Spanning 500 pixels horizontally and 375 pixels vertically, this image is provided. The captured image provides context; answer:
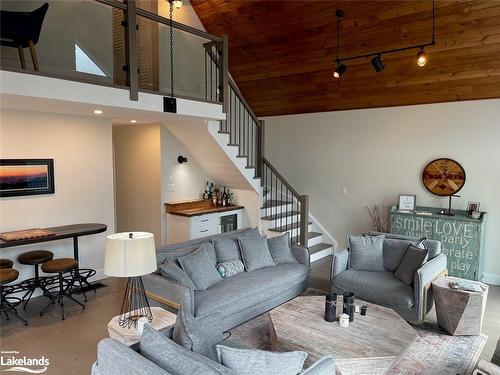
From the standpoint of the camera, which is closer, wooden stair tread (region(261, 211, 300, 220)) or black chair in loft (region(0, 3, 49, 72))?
black chair in loft (region(0, 3, 49, 72))

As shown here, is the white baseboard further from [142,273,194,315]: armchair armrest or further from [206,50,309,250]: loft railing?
[142,273,194,315]: armchair armrest

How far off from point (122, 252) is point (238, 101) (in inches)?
176

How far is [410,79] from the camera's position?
5441 millimetres

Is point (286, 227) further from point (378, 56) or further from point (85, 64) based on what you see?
point (85, 64)

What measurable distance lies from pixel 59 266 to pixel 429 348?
13.3 ft

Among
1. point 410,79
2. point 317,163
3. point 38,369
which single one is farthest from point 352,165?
point 38,369

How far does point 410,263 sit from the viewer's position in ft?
13.8

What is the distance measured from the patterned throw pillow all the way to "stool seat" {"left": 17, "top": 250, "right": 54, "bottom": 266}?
214 centimetres

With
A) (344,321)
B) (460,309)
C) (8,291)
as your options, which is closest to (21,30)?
Answer: (8,291)

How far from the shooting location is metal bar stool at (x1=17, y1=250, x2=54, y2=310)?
443 cm

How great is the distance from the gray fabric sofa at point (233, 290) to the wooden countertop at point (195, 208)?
1522mm

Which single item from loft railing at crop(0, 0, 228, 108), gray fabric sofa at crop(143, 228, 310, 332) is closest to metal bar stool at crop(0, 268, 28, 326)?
gray fabric sofa at crop(143, 228, 310, 332)

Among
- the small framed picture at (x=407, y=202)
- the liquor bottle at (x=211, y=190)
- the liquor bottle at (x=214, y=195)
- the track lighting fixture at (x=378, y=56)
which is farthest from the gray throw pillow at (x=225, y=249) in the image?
the small framed picture at (x=407, y=202)

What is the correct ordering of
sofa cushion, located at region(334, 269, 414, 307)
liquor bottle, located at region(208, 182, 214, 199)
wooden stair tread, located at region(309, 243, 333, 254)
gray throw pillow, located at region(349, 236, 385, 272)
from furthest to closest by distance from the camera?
liquor bottle, located at region(208, 182, 214, 199) → wooden stair tread, located at region(309, 243, 333, 254) → gray throw pillow, located at region(349, 236, 385, 272) → sofa cushion, located at region(334, 269, 414, 307)
